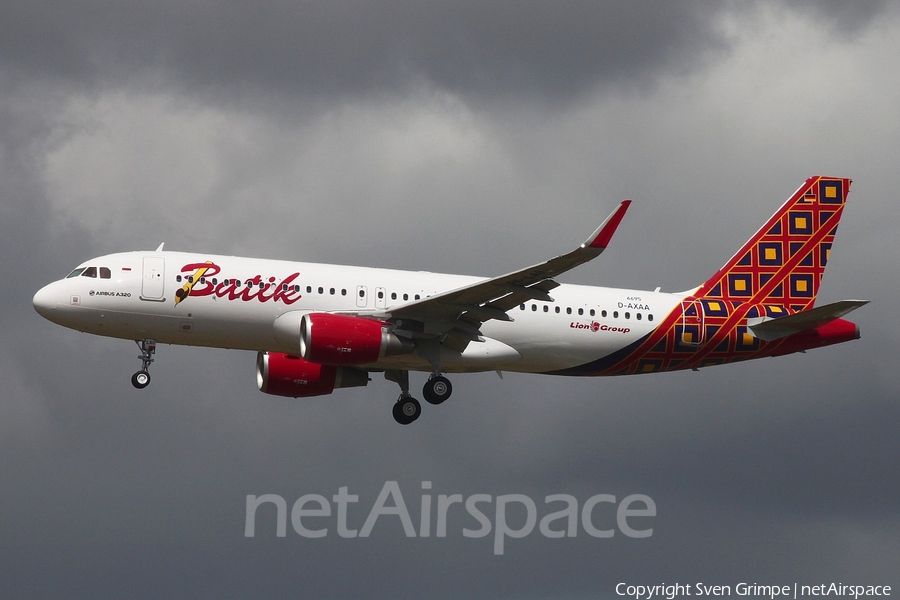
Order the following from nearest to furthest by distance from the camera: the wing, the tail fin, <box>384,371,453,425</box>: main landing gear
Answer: the wing → <box>384,371,453,425</box>: main landing gear → the tail fin

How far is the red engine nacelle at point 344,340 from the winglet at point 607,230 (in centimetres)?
886

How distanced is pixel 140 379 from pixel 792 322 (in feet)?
73.0

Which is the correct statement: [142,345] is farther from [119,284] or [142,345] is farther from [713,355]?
[713,355]

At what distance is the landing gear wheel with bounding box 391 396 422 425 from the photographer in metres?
50.9

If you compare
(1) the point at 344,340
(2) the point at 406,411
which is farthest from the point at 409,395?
(1) the point at 344,340

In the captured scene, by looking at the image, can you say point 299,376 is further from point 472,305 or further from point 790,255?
point 790,255

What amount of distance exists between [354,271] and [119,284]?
7.64 metres

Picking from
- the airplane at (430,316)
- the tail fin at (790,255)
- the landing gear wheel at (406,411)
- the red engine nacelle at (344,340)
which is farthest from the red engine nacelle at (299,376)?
the tail fin at (790,255)

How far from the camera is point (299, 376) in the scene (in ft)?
173

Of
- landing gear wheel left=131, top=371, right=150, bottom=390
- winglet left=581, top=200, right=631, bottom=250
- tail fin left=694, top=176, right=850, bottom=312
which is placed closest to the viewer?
winglet left=581, top=200, right=631, bottom=250

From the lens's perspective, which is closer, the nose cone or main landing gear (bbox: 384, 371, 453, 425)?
the nose cone

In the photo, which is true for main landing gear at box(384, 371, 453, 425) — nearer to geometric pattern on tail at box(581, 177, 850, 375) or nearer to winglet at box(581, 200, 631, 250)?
geometric pattern on tail at box(581, 177, 850, 375)

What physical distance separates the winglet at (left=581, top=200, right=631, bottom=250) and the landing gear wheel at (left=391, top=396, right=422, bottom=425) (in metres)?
11.6

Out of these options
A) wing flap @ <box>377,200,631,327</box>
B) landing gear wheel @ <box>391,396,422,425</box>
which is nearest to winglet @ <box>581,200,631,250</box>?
wing flap @ <box>377,200,631,327</box>
